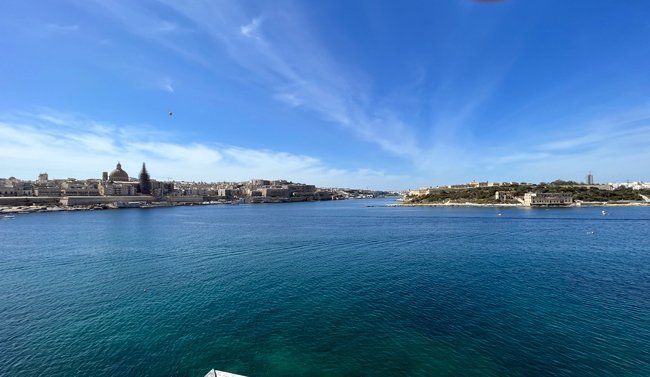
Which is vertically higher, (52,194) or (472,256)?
(52,194)

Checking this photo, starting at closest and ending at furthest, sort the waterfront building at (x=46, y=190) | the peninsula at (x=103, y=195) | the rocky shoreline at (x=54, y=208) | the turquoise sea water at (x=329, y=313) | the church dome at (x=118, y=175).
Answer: the turquoise sea water at (x=329, y=313) < the rocky shoreline at (x=54, y=208) < the peninsula at (x=103, y=195) < the waterfront building at (x=46, y=190) < the church dome at (x=118, y=175)

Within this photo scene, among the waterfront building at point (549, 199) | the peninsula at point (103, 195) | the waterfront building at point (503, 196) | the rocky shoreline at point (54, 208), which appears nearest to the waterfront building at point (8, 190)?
the peninsula at point (103, 195)

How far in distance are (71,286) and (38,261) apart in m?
10.7

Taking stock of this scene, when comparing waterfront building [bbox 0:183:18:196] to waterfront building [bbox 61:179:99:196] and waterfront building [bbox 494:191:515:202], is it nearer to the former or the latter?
waterfront building [bbox 61:179:99:196]

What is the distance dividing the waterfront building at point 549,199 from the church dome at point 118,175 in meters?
169

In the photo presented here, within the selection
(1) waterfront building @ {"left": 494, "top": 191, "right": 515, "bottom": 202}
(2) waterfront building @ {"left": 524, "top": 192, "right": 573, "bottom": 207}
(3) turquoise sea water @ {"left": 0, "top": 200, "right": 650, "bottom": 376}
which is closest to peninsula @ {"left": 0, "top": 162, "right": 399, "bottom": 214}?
(3) turquoise sea water @ {"left": 0, "top": 200, "right": 650, "bottom": 376}

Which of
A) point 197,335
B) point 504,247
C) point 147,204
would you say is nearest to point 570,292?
point 504,247

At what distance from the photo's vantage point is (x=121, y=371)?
10.3 m

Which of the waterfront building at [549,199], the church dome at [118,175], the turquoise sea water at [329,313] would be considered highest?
the church dome at [118,175]

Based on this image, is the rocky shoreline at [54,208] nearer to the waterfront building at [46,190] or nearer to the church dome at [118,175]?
the waterfront building at [46,190]

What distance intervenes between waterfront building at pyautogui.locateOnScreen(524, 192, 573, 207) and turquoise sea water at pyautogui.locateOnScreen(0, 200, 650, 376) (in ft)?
265

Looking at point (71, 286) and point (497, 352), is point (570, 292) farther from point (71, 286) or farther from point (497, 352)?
point (71, 286)

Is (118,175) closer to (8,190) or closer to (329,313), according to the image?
(8,190)

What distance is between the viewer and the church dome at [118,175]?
494ft
